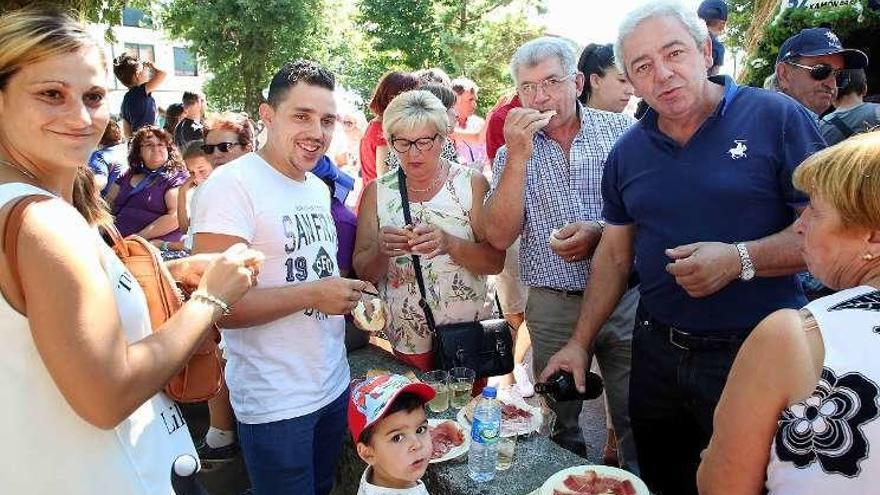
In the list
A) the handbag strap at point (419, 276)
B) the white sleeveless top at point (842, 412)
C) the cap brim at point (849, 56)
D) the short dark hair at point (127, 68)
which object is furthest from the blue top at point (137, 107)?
the white sleeveless top at point (842, 412)

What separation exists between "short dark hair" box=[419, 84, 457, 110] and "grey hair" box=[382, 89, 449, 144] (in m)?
1.11

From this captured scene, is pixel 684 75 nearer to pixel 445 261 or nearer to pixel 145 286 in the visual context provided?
pixel 445 261

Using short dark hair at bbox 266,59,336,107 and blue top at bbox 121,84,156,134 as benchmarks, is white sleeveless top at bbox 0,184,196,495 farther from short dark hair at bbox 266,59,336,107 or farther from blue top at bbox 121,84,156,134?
blue top at bbox 121,84,156,134

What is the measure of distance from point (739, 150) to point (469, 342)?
1520 mm

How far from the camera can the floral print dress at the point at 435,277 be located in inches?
127

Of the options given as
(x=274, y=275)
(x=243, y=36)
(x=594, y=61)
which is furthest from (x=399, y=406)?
(x=243, y=36)

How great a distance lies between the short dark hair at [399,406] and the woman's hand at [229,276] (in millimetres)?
725

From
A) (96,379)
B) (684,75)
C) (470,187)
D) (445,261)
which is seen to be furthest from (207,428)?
(684,75)

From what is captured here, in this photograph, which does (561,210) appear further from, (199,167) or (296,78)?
(199,167)

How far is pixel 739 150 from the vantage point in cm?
235

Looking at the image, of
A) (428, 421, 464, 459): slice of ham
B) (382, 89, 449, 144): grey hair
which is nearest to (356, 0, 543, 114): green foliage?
(382, 89, 449, 144): grey hair

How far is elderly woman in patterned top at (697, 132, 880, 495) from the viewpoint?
129 cm

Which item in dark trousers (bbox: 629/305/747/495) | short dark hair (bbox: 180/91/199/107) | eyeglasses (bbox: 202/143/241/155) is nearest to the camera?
dark trousers (bbox: 629/305/747/495)

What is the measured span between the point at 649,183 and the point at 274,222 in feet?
5.05
